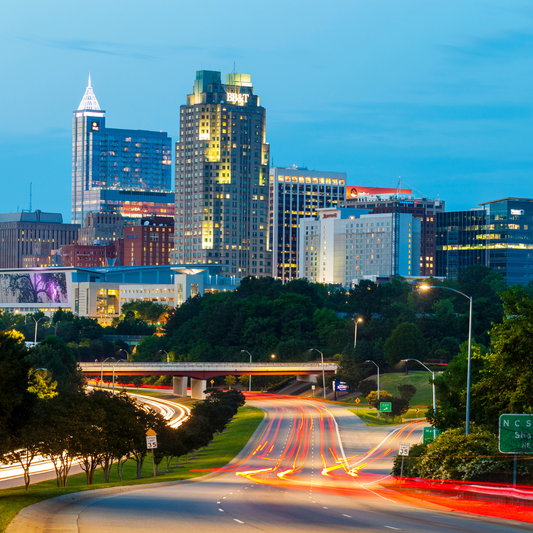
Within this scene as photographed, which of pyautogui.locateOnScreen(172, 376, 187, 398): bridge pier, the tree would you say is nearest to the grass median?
pyautogui.locateOnScreen(172, 376, 187, 398): bridge pier

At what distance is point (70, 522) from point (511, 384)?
22.5 m

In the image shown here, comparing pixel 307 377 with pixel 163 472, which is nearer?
pixel 163 472

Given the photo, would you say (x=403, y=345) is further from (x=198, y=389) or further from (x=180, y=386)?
(x=180, y=386)

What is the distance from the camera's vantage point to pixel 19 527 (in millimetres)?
25016

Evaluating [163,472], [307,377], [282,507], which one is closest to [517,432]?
[282,507]

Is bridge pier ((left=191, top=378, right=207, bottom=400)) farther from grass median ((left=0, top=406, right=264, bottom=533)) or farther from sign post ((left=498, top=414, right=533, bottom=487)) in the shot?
sign post ((left=498, top=414, right=533, bottom=487))

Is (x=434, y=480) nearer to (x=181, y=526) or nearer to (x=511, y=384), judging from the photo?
(x=511, y=384)

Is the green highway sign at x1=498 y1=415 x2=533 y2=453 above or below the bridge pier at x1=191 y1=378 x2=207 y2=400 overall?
above

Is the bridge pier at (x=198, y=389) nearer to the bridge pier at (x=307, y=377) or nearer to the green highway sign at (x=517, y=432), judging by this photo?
the bridge pier at (x=307, y=377)

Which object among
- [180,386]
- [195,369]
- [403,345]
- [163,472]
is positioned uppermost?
[403,345]

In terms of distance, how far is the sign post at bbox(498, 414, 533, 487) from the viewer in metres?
32.2

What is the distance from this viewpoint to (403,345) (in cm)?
16062

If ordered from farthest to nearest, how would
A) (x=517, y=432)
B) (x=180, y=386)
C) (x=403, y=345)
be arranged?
1. (x=403, y=345)
2. (x=180, y=386)
3. (x=517, y=432)

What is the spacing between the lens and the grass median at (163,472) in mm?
32753
